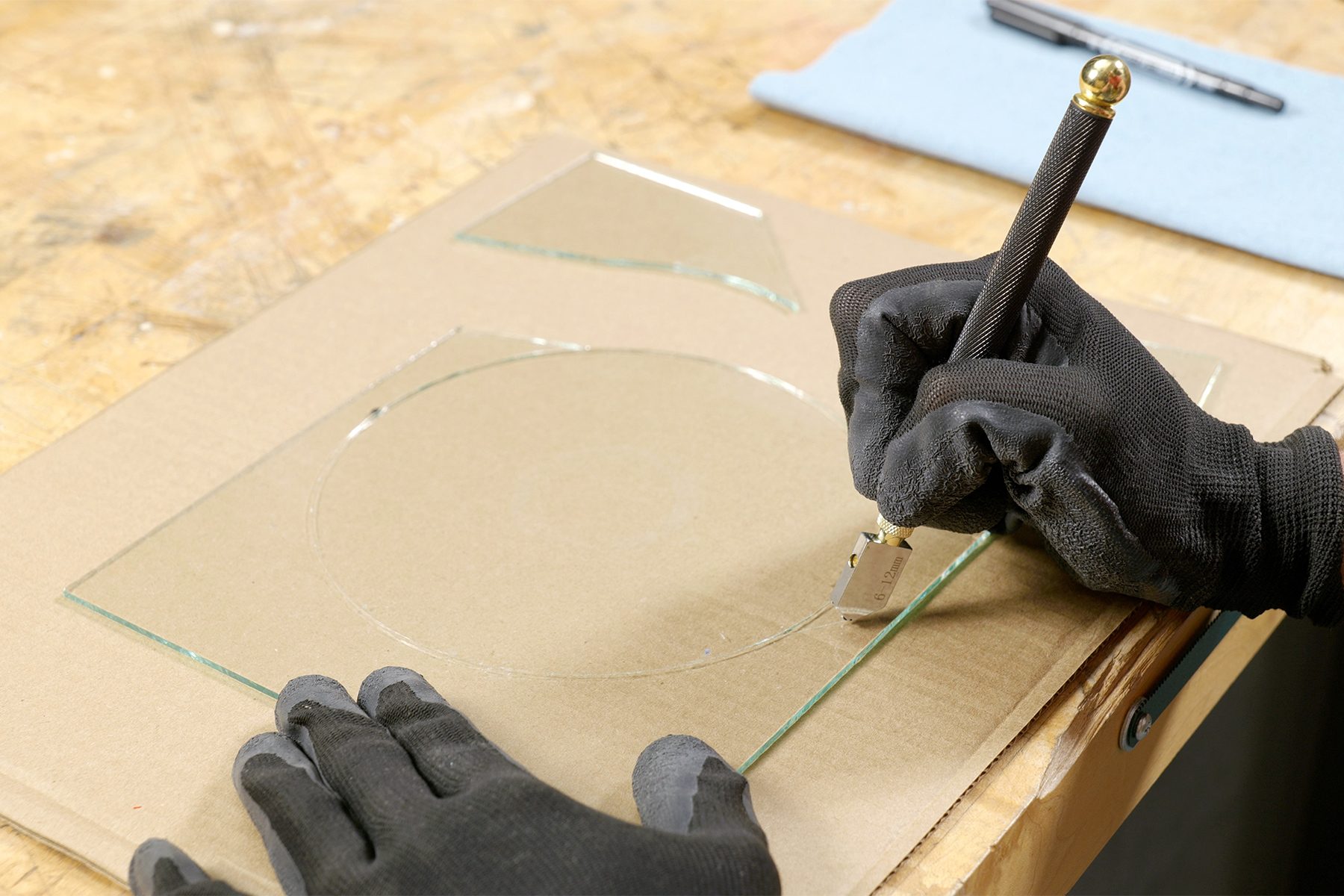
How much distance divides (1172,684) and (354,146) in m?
0.90

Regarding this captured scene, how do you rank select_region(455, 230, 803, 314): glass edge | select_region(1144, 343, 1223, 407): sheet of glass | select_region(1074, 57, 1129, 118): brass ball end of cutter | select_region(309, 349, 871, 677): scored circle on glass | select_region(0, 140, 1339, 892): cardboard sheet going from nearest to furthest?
select_region(1074, 57, 1129, 118): brass ball end of cutter
select_region(0, 140, 1339, 892): cardboard sheet
select_region(309, 349, 871, 677): scored circle on glass
select_region(1144, 343, 1223, 407): sheet of glass
select_region(455, 230, 803, 314): glass edge

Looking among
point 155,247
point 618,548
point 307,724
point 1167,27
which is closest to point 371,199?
point 155,247

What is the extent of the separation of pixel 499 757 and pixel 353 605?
0.17m

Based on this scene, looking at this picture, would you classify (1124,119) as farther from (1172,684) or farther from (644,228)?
(1172,684)

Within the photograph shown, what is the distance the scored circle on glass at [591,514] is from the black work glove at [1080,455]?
0.10 metres

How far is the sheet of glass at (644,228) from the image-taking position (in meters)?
1.07

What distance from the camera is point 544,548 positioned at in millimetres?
796

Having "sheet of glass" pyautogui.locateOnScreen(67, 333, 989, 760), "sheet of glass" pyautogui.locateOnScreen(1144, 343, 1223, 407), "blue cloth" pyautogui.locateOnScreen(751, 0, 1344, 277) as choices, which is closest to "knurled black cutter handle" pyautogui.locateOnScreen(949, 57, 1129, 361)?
"sheet of glass" pyautogui.locateOnScreen(67, 333, 989, 760)

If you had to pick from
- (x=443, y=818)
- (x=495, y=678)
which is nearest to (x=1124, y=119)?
(x=495, y=678)

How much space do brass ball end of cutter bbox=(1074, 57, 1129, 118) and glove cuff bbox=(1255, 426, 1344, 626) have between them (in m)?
0.29

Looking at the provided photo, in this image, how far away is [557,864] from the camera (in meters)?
0.55

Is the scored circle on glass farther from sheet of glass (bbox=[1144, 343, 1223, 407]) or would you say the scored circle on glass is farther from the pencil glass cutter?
sheet of glass (bbox=[1144, 343, 1223, 407])

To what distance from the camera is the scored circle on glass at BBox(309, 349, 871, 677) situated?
740 mm

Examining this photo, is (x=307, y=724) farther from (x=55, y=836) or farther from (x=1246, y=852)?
(x=1246, y=852)
